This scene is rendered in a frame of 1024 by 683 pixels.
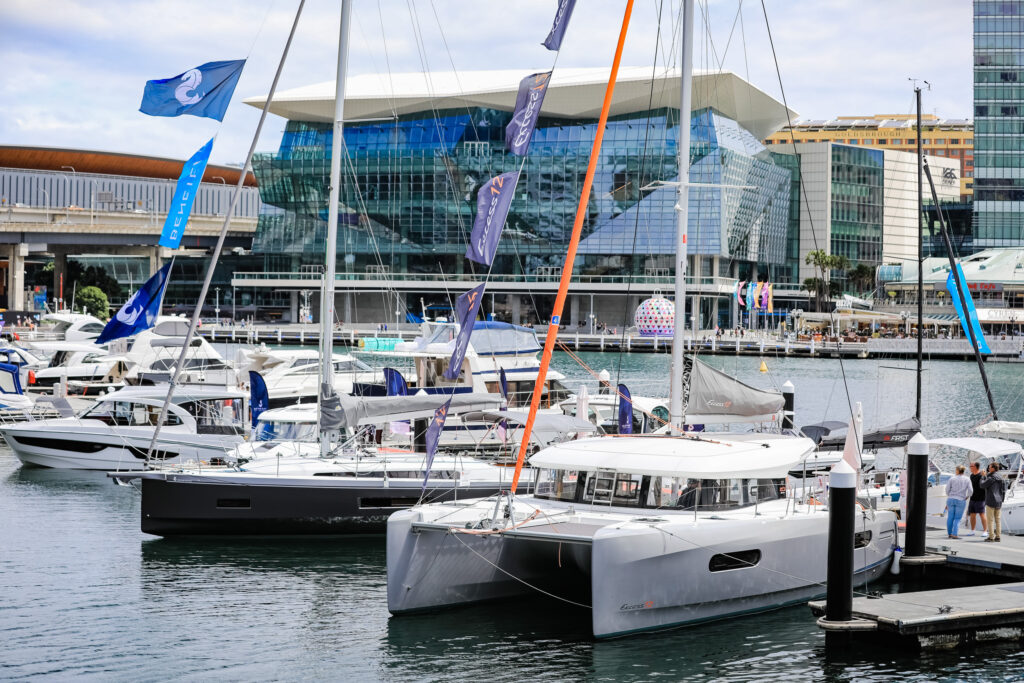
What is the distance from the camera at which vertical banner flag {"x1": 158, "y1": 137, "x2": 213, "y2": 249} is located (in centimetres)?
2509

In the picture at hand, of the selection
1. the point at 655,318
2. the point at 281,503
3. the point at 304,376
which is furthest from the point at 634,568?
the point at 655,318

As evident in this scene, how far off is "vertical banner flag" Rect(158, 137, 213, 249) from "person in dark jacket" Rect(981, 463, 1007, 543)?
1567 centimetres

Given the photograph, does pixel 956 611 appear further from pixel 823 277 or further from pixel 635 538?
pixel 823 277

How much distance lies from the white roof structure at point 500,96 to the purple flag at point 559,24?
9079 cm

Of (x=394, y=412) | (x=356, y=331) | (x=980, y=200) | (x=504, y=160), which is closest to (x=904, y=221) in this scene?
(x=980, y=200)

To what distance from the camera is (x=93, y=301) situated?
10019 cm

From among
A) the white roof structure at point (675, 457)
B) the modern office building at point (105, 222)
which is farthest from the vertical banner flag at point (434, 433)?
the modern office building at point (105, 222)

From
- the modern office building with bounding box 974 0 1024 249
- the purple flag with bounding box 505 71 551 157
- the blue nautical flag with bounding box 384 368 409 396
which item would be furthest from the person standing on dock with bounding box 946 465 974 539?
the modern office building with bounding box 974 0 1024 249

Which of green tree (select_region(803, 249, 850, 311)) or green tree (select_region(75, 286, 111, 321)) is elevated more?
Answer: green tree (select_region(803, 249, 850, 311))

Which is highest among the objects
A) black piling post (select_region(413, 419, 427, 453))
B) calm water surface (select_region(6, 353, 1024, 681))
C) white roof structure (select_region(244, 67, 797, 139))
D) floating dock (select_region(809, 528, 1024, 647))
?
white roof structure (select_region(244, 67, 797, 139))

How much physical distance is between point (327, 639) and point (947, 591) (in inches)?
355

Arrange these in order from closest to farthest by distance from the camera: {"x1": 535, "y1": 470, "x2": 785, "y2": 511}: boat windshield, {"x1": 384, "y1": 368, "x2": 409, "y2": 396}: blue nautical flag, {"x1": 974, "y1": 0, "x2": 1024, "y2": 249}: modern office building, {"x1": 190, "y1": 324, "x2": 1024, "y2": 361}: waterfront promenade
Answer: {"x1": 535, "y1": 470, "x2": 785, "y2": 511}: boat windshield, {"x1": 384, "y1": 368, "x2": 409, "y2": 396}: blue nautical flag, {"x1": 190, "y1": 324, "x2": 1024, "y2": 361}: waterfront promenade, {"x1": 974, "y1": 0, "x2": 1024, "y2": 249}: modern office building

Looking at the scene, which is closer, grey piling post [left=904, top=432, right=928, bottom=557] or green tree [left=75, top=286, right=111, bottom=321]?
grey piling post [left=904, top=432, right=928, bottom=557]

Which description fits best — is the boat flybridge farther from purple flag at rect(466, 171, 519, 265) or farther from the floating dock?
purple flag at rect(466, 171, 519, 265)
